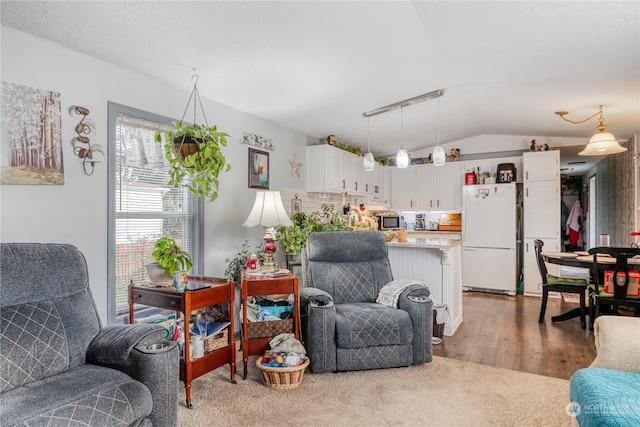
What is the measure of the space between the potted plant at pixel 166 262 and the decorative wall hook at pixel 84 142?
2.36 feet

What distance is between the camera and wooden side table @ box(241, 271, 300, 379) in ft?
9.34

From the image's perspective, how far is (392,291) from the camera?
10.4 feet

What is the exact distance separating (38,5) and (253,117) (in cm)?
224

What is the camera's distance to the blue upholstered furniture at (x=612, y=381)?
1352 millimetres

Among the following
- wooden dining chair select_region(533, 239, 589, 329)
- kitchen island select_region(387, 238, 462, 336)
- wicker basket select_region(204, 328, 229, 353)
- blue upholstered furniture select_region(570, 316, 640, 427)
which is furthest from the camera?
wooden dining chair select_region(533, 239, 589, 329)

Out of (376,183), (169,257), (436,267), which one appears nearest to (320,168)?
(376,183)

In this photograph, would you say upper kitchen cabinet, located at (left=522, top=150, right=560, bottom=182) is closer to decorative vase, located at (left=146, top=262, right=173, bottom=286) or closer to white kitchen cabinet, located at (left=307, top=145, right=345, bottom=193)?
white kitchen cabinet, located at (left=307, top=145, right=345, bottom=193)

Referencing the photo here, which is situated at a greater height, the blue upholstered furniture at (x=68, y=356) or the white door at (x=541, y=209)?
the white door at (x=541, y=209)

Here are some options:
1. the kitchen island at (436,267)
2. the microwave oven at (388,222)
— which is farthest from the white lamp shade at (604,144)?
the microwave oven at (388,222)

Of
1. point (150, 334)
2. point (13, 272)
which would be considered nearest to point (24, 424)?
point (150, 334)

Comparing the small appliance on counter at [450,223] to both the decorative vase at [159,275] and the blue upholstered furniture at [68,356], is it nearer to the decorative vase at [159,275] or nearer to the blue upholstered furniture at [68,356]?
the decorative vase at [159,275]

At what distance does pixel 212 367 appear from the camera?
102 inches

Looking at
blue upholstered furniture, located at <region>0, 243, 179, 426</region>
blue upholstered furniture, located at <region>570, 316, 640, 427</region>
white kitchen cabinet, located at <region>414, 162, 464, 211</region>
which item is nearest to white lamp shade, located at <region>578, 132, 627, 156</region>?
blue upholstered furniture, located at <region>570, 316, 640, 427</region>

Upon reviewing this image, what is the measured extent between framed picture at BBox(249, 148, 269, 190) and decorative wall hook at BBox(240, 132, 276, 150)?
0.22 ft
